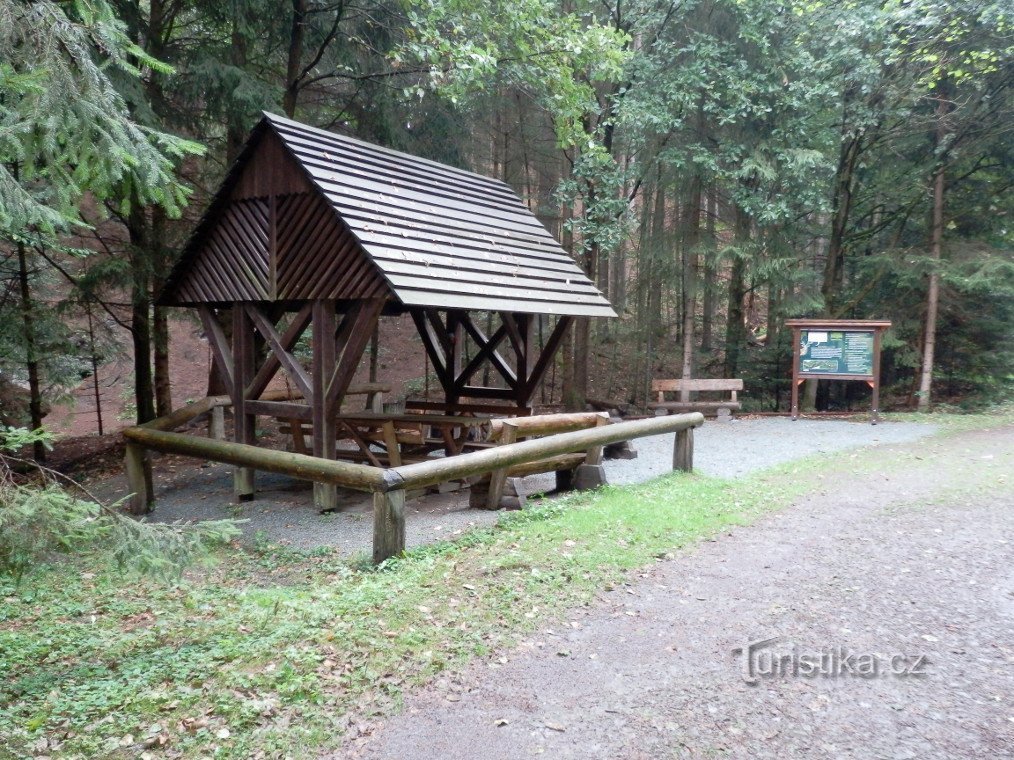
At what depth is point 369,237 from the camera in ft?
22.6

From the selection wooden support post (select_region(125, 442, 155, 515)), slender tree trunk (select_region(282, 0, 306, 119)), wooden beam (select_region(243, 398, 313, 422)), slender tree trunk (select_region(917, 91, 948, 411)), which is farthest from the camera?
slender tree trunk (select_region(917, 91, 948, 411))

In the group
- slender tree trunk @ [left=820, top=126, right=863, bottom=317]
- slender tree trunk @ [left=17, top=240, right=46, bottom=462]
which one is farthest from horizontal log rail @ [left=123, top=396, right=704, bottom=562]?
slender tree trunk @ [left=820, top=126, right=863, bottom=317]

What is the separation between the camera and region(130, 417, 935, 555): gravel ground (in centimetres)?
681

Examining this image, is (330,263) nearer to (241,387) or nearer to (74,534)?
(241,387)

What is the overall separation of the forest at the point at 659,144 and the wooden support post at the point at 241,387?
2653 mm

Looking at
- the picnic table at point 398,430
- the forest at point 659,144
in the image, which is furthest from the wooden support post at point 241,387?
the forest at point 659,144

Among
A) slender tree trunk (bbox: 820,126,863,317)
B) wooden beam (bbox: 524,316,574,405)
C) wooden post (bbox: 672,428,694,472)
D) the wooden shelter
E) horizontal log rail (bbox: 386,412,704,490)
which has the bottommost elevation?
wooden post (bbox: 672,428,694,472)

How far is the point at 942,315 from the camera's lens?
16844 mm

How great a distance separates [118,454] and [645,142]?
13.5m

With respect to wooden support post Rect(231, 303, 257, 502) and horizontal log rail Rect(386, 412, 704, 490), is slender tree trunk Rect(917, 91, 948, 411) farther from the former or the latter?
wooden support post Rect(231, 303, 257, 502)

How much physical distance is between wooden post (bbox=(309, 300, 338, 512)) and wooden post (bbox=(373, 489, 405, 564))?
2.33 m

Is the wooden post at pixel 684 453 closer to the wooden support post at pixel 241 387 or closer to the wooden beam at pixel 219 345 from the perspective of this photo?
the wooden support post at pixel 241 387

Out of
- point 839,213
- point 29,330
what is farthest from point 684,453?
point 839,213

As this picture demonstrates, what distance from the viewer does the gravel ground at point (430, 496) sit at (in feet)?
22.3
